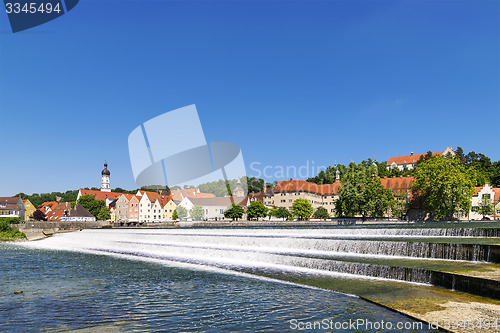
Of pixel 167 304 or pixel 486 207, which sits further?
pixel 486 207

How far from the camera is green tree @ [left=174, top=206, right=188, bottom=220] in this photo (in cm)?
14191

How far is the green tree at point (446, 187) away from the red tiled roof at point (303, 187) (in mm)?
58873

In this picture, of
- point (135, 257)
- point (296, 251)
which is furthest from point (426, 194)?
point (135, 257)

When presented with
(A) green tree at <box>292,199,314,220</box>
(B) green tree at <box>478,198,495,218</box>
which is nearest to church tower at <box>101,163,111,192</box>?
(A) green tree at <box>292,199,314,220</box>

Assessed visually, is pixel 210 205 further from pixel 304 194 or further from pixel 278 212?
pixel 304 194

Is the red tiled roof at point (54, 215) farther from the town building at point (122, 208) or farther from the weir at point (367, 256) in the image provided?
the weir at point (367, 256)

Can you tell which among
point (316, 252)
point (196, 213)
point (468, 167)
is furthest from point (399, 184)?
point (316, 252)

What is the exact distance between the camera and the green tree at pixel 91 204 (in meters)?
131

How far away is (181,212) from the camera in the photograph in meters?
143

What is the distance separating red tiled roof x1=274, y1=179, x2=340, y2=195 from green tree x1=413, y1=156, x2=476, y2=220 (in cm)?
5887

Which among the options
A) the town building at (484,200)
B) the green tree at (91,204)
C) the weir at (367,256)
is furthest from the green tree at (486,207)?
the green tree at (91,204)

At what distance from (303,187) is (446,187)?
7038 centimetres

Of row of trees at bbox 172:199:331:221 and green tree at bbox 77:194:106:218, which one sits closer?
row of trees at bbox 172:199:331:221

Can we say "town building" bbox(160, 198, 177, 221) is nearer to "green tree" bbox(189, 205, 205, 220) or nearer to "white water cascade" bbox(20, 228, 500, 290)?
"green tree" bbox(189, 205, 205, 220)
